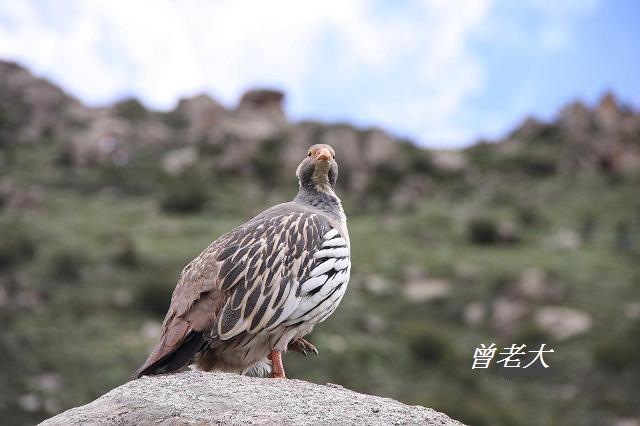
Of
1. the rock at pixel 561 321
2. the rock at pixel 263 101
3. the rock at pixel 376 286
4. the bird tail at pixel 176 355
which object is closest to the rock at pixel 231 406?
the bird tail at pixel 176 355

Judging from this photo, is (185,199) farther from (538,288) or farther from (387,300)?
(538,288)

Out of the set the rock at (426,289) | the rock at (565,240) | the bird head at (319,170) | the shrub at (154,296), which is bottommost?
the bird head at (319,170)

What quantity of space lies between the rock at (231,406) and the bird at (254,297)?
0.26m

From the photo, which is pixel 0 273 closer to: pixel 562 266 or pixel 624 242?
pixel 562 266

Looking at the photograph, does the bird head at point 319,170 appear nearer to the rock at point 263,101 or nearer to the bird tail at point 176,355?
the bird tail at point 176,355

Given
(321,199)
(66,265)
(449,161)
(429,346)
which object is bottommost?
(321,199)

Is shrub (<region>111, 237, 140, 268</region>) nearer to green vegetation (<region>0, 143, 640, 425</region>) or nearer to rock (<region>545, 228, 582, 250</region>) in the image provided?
green vegetation (<region>0, 143, 640, 425</region>)

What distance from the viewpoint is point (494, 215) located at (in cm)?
4244

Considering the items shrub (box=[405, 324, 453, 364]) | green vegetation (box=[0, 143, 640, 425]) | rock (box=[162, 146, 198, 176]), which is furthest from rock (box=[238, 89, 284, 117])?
shrub (box=[405, 324, 453, 364])

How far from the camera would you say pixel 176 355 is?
6473mm

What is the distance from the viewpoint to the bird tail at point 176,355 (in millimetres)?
6438

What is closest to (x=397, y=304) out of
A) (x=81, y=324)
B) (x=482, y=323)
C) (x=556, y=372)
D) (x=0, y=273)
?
(x=482, y=323)

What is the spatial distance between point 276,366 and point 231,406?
0.90m

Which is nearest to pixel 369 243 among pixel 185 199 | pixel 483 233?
pixel 483 233
